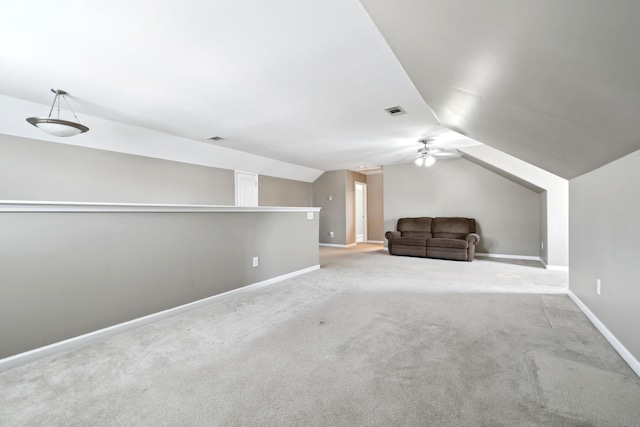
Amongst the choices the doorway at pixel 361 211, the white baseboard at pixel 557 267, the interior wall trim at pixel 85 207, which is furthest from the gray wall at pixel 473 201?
the interior wall trim at pixel 85 207

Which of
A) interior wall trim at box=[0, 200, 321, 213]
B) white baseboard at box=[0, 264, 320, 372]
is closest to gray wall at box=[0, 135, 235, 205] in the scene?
interior wall trim at box=[0, 200, 321, 213]

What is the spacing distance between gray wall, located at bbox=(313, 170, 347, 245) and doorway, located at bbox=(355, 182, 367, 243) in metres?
0.89

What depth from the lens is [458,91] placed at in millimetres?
2525

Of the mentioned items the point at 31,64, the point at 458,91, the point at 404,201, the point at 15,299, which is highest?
the point at 31,64

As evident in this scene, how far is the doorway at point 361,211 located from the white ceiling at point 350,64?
17.2ft

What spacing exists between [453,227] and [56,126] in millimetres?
6749

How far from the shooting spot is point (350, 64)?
2553mm

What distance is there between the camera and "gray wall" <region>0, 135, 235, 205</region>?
373 cm

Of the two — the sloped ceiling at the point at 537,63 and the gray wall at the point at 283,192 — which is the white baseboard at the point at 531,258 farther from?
the gray wall at the point at 283,192

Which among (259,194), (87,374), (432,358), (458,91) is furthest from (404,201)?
(87,374)

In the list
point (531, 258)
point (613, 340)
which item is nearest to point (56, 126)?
point (613, 340)

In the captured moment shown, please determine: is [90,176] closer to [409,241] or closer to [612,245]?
[409,241]

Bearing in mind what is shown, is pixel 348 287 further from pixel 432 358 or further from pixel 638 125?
pixel 638 125

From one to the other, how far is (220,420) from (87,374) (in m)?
1.09
